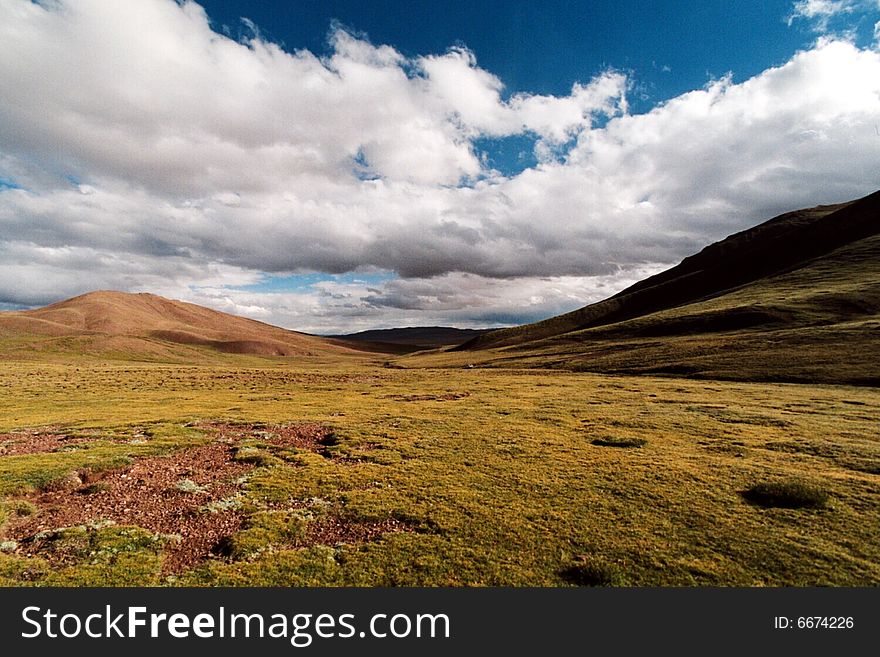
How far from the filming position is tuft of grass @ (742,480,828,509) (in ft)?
57.4

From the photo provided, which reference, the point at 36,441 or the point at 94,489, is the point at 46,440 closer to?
the point at 36,441

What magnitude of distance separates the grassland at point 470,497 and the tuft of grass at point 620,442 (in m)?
0.21

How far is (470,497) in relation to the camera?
19016 millimetres

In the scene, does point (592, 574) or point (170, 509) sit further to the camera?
point (170, 509)

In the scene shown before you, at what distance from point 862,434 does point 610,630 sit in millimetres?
32011

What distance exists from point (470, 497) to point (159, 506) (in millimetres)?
13906

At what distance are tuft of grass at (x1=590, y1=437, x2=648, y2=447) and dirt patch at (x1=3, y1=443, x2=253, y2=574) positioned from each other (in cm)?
2316

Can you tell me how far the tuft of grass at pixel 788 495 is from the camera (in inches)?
689

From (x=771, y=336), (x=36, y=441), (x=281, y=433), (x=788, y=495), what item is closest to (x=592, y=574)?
(x=788, y=495)

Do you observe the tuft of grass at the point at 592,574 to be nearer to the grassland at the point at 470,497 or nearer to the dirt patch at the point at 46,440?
the grassland at the point at 470,497

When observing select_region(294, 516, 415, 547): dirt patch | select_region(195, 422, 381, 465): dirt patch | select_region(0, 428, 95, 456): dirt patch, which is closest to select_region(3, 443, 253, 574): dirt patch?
select_region(294, 516, 415, 547): dirt patch

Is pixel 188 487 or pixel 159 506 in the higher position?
pixel 188 487

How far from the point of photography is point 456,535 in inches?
601

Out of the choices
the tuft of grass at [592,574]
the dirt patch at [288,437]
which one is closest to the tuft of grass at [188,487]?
the dirt patch at [288,437]
